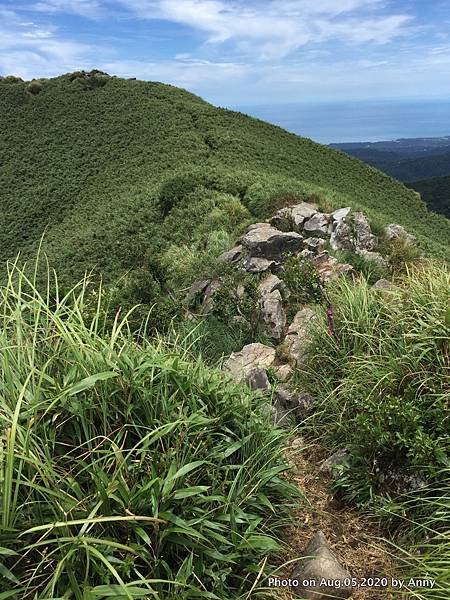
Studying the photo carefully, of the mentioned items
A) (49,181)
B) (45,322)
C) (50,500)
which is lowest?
(50,500)

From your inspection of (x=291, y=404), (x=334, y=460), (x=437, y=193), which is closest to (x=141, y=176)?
(x=291, y=404)

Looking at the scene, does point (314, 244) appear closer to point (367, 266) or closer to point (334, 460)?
point (367, 266)

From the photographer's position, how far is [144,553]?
6.44ft

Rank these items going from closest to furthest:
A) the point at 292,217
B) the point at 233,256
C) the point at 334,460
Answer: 1. the point at 334,460
2. the point at 233,256
3. the point at 292,217

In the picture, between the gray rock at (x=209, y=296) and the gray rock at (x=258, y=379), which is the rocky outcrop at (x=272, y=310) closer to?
the gray rock at (x=209, y=296)

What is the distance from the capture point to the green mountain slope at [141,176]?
46.7 ft

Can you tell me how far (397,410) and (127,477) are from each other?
66.0 inches

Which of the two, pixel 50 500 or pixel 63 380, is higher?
pixel 63 380

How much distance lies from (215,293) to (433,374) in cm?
393

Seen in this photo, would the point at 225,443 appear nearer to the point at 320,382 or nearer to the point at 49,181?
the point at 320,382

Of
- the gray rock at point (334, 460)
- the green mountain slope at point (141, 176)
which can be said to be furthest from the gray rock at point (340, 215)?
the gray rock at point (334, 460)

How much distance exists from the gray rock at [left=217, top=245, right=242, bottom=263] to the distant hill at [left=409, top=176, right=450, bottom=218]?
4945 cm

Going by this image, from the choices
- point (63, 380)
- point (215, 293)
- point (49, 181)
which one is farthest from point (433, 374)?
point (49, 181)

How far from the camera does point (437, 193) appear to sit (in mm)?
63531
